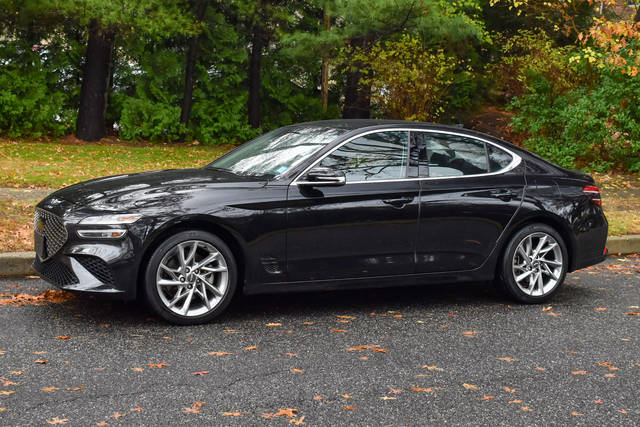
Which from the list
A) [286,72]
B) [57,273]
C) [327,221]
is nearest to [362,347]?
[327,221]

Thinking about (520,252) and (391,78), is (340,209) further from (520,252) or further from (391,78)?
(391,78)

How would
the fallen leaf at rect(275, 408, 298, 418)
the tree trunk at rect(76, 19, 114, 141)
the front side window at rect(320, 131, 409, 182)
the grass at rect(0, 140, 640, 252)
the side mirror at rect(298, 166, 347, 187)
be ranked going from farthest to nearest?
1. the tree trunk at rect(76, 19, 114, 141)
2. the grass at rect(0, 140, 640, 252)
3. the front side window at rect(320, 131, 409, 182)
4. the side mirror at rect(298, 166, 347, 187)
5. the fallen leaf at rect(275, 408, 298, 418)

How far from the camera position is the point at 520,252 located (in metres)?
7.34

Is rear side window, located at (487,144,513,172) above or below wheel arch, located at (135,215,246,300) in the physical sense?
above

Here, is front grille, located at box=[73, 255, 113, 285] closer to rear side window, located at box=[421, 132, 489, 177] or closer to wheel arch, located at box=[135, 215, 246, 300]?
wheel arch, located at box=[135, 215, 246, 300]

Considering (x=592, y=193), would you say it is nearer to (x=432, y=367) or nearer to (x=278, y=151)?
(x=278, y=151)

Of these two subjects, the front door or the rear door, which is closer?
the front door

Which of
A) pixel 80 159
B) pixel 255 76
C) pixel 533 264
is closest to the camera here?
pixel 533 264

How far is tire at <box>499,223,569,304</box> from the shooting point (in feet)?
23.9

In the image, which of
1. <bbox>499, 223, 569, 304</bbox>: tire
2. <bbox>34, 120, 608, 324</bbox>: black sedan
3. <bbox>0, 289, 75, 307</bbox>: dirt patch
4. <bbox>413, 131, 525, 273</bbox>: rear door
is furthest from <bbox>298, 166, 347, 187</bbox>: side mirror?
<bbox>0, 289, 75, 307</bbox>: dirt patch

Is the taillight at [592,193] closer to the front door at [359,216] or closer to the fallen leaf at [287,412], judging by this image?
the front door at [359,216]

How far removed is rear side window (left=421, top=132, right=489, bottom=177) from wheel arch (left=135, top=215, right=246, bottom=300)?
5.82 ft

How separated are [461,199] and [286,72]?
19.1 m

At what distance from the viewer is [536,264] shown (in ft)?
24.3
